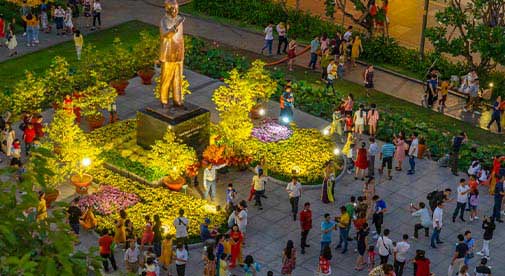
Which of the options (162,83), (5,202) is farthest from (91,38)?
(5,202)

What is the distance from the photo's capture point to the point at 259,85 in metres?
33.4

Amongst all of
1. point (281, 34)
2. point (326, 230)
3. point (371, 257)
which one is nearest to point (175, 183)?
point (326, 230)

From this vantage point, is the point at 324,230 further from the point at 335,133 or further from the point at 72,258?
the point at 72,258

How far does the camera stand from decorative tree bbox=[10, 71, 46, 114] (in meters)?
33.2

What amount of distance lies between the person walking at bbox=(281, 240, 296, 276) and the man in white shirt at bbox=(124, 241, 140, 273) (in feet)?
12.0

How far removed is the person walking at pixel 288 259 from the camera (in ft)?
80.1

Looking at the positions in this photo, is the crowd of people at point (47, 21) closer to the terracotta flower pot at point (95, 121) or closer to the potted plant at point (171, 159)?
the terracotta flower pot at point (95, 121)

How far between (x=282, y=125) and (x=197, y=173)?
5.07 meters

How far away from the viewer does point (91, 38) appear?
43.1 m

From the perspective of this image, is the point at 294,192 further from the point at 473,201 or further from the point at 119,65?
the point at 119,65

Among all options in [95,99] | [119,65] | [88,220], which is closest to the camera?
[88,220]

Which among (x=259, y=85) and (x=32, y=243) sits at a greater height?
(x=32, y=243)

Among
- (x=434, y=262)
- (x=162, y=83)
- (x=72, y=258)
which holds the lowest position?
(x=434, y=262)

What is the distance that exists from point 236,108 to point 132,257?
26.3 feet
